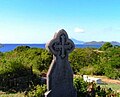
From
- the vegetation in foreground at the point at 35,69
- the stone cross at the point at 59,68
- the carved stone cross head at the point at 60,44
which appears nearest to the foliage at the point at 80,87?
the vegetation in foreground at the point at 35,69

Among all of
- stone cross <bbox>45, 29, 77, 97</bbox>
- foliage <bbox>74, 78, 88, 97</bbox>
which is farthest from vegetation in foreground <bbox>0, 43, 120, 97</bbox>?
stone cross <bbox>45, 29, 77, 97</bbox>

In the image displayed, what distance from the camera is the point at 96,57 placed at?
33.2 metres

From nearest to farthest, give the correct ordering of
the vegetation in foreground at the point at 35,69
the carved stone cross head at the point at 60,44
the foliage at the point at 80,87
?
the carved stone cross head at the point at 60,44 → the foliage at the point at 80,87 → the vegetation in foreground at the point at 35,69

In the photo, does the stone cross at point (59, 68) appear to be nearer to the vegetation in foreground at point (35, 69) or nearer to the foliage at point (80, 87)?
the foliage at point (80, 87)

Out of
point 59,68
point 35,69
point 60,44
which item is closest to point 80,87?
point 59,68

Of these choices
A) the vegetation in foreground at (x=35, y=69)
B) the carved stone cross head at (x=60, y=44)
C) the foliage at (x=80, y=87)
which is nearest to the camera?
the carved stone cross head at (x=60, y=44)

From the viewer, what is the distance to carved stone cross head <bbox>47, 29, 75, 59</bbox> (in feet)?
→ 32.1

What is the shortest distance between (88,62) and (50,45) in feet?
72.4

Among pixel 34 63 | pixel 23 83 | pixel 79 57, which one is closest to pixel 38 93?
pixel 23 83

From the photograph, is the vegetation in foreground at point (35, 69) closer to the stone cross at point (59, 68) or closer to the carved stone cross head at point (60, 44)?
the stone cross at point (59, 68)

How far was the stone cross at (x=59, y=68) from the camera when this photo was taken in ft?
32.2

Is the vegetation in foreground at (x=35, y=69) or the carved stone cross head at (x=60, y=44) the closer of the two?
the carved stone cross head at (x=60, y=44)

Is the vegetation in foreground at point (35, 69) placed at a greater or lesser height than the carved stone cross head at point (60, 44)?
lesser

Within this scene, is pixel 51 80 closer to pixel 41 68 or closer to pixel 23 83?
pixel 23 83
